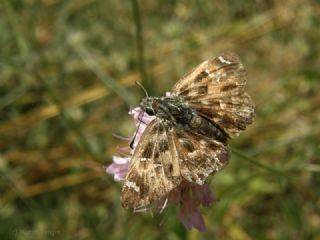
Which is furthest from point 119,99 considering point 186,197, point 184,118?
point 184,118

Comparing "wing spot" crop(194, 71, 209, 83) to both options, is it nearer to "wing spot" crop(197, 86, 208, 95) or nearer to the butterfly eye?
→ "wing spot" crop(197, 86, 208, 95)

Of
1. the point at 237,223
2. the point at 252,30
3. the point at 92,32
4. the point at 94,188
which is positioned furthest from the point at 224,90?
the point at 92,32

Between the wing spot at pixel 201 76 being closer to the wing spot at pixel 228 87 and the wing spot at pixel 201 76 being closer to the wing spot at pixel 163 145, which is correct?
the wing spot at pixel 228 87

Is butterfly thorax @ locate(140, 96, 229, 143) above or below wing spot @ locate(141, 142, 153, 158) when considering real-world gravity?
above

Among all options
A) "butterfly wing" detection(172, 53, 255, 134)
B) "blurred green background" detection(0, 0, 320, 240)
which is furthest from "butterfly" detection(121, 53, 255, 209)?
"blurred green background" detection(0, 0, 320, 240)

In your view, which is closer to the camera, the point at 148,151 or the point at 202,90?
the point at 148,151

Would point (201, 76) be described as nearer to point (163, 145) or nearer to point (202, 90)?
point (202, 90)

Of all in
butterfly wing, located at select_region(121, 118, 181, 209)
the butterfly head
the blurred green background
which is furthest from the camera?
the blurred green background
